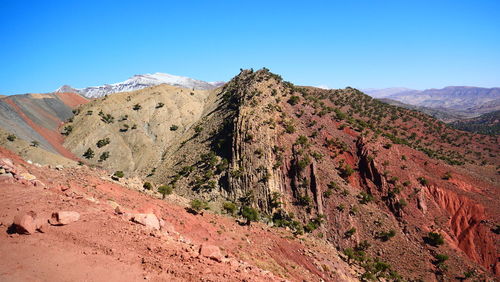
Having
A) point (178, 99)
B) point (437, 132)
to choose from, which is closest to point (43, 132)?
point (178, 99)

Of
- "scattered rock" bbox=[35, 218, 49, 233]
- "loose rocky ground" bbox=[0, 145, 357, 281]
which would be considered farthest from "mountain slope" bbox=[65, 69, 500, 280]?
"scattered rock" bbox=[35, 218, 49, 233]

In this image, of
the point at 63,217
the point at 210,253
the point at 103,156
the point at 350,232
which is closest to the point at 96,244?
the point at 63,217

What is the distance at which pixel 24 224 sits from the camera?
432 inches

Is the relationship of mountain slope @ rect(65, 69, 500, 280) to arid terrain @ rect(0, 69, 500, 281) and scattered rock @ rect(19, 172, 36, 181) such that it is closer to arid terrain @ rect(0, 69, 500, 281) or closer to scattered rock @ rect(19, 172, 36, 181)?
arid terrain @ rect(0, 69, 500, 281)

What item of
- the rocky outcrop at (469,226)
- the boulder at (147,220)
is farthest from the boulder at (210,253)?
the rocky outcrop at (469,226)

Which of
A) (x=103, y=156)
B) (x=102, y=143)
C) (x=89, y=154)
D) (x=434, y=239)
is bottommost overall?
(x=434, y=239)

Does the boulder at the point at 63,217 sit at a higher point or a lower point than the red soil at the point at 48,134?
lower

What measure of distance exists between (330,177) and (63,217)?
96.0 ft

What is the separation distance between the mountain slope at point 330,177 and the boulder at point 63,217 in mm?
Answer: 15398

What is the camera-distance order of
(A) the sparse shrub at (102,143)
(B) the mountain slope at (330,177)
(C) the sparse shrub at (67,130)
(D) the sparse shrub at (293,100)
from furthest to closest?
(C) the sparse shrub at (67,130)
(A) the sparse shrub at (102,143)
(D) the sparse shrub at (293,100)
(B) the mountain slope at (330,177)

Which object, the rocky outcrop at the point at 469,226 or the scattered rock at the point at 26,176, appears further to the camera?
the rocky outcrop at the point at 469,226

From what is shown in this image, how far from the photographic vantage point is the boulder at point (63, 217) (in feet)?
38.9

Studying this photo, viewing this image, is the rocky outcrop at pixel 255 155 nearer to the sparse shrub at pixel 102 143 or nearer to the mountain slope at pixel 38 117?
the sparse shrub at pixel 102 143

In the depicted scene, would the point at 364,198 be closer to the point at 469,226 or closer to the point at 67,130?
the point at 469,226
